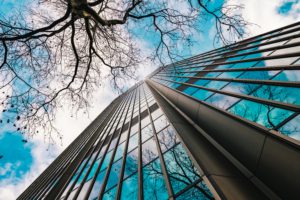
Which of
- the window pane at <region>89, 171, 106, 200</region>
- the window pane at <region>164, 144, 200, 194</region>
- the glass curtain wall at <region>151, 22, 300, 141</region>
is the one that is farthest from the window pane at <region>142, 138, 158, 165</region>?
the glass curtain wall at <region>151, 22, 300, 141</region>

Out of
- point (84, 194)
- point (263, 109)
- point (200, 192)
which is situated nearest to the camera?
point (200, 192)

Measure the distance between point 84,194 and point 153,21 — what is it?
8216 mm

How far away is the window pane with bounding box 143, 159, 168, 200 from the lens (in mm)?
3361

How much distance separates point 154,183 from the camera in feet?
12.1

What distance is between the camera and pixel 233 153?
321 centimetres

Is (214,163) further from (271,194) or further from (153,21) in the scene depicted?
(153,21)

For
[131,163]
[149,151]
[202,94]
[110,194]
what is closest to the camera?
[110,194]

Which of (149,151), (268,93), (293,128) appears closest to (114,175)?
(149,151)

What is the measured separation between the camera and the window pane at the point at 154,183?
11.0 ft

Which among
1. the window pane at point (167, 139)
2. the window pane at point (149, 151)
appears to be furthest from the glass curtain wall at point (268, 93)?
the window pane at point (149, 151)

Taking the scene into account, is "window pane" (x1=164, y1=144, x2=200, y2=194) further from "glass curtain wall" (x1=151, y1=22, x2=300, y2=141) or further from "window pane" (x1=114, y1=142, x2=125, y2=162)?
"window pane" (x1=114, y1=142, x2=125, y2=162)

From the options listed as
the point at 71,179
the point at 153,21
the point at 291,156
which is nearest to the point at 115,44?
the point at 153,21

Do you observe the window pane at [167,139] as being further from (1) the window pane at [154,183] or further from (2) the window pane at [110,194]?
(2) the window pane at [110,194]

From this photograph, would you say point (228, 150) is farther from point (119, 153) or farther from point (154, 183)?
point (119, 153)
